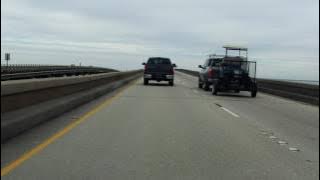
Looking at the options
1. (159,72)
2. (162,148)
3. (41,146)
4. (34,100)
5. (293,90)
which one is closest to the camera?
(41,146)

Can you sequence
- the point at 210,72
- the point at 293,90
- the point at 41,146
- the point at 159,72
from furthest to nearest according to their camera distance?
the point at 159,72 → the point at 210,72 → the point at 293,90 → the point at 41,146

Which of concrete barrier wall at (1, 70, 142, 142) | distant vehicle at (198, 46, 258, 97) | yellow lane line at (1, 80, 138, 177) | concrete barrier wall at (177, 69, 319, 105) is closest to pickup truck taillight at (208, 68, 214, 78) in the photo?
distant vehicle at (198, 46, 258, 97)

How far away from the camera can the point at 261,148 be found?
1043cm

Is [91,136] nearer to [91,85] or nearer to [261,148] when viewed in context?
[261,148]

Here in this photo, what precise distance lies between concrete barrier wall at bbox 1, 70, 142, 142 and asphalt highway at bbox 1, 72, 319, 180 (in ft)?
0.77

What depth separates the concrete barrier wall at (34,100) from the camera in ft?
33.5

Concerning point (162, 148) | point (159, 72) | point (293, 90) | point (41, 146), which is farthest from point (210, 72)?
point (41, 146)

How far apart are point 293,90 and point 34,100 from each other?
60.6 feet

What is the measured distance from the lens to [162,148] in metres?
10.1

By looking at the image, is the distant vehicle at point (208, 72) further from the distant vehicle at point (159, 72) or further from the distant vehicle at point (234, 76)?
the distant vehicle at point (159, 72)

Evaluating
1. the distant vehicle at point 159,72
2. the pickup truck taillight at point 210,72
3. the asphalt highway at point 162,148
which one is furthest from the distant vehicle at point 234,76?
the asphalt highway at point 162,148

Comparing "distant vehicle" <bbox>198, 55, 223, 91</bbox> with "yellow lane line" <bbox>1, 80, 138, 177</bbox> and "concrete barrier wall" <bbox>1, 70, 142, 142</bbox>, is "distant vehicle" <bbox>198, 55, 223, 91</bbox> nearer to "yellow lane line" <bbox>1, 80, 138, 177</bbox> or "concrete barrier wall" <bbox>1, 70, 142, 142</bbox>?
"concrete barrier wall" <bbox>1, 70, 142, 142</bbox>

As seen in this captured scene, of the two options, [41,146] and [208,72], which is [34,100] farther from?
[208,72]

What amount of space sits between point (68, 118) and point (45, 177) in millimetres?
7113
